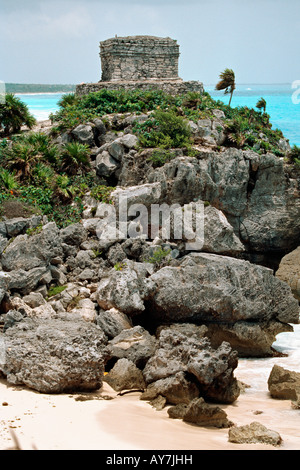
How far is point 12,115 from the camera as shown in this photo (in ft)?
72.3

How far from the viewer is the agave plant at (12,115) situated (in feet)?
72.1

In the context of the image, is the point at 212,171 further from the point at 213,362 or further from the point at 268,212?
the point at 213,362

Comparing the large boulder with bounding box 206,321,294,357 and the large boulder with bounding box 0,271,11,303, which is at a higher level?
the large boulder with bounding box 0,271,11,303

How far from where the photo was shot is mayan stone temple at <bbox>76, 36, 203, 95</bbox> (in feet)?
89.3

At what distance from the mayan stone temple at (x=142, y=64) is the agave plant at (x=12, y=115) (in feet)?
16.2

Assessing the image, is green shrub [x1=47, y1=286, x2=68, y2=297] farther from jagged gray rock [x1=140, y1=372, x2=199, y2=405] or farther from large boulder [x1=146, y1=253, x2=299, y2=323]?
jagged gray rock [x1=140, y1=372, x2=199, y2=405]

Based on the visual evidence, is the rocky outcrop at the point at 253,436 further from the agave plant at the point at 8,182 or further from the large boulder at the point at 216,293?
the agave plant at the point at 8,182

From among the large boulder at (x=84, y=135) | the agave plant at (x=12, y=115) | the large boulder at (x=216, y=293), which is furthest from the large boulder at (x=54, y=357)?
the agave plant at (x=12, y=115)

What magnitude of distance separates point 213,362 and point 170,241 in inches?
253

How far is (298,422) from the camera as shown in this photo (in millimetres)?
9906

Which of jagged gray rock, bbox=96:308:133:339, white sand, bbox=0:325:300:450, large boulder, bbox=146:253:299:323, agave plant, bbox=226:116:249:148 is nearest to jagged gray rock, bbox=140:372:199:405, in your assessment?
white sand, bbox=0:325:300:450

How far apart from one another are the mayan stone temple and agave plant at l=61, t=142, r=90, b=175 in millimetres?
7872

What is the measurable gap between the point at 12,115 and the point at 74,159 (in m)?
4.44
